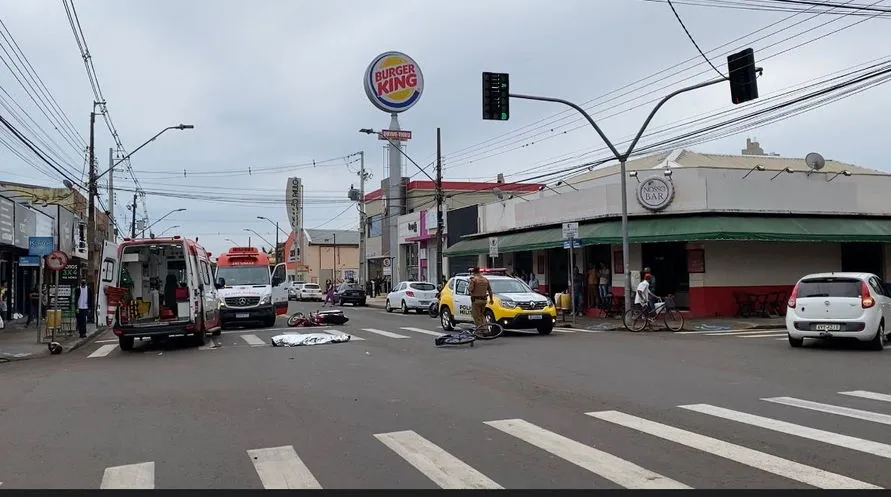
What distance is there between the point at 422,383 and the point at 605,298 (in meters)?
Answer: 17.2

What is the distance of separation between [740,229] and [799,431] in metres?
17.4

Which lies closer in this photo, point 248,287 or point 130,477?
point 130,477

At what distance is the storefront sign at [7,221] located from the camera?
23.9 m

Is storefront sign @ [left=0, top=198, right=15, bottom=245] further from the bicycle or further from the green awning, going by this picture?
the bicycle

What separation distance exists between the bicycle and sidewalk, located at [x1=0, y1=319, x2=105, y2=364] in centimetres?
1479

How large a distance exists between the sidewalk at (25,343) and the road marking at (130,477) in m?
11.7

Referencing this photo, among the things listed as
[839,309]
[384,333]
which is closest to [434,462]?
[839,309]

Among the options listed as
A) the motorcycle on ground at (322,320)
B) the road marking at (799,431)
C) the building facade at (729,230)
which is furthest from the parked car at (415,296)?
the road marking at (799,431)

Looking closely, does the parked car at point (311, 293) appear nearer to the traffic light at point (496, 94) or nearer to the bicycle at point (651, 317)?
the bicycle at point (651, 317)

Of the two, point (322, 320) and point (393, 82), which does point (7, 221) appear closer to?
point (322, 320)

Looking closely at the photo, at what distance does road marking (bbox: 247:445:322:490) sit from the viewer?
5438 millimetres

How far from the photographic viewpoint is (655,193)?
990 inches

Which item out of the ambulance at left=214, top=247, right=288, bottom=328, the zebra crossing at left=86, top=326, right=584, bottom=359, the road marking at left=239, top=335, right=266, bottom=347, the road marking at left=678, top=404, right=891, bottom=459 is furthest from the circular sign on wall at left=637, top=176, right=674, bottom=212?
the road marking at left=678, top=404, right=891, bottom=459

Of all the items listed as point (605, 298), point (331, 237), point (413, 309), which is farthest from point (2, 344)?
point (331, 237)
